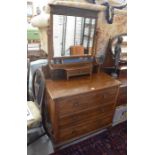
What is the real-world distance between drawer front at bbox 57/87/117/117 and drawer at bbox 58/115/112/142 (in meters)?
0.22

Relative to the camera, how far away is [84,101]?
4.56 ft

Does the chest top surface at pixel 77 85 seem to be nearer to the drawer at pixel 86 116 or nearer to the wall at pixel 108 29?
the drawer at pixel 86 116

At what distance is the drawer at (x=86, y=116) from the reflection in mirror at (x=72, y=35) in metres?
0.61

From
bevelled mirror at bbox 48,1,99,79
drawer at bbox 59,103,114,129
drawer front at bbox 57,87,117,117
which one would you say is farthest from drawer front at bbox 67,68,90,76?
drawer at bbox 59,103,114,129

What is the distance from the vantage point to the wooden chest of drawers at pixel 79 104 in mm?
1288

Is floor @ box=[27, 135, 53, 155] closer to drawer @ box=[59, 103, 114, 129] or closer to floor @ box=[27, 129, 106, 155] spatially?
floor @ box=[27, 129, 106, 155]

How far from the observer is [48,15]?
53.1 inches

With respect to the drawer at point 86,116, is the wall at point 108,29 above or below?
above

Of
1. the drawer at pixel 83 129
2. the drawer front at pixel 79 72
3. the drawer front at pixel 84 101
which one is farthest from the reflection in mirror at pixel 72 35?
the drawer at pixel 83 129

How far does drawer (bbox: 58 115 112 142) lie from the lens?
1444 mm

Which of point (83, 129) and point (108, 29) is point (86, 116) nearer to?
point (83, 129)
